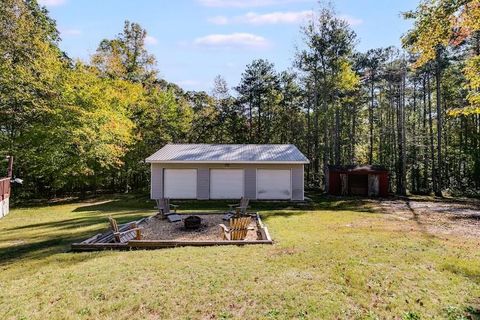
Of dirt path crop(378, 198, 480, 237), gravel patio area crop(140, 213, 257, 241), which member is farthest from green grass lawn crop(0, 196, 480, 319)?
gravel patio area crop(140, 213, 257, 241)

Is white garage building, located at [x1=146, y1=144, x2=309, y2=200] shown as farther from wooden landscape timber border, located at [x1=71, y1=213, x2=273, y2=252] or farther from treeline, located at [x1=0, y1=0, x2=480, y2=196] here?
wooden landscape timber border, located at [x1=71, y1=213, x2=273, y2=252]

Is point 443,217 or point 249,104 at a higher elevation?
point 249,104

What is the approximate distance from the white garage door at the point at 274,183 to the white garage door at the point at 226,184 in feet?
3.76

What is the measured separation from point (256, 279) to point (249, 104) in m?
28.5

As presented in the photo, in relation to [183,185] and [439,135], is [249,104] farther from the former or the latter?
[439,135]

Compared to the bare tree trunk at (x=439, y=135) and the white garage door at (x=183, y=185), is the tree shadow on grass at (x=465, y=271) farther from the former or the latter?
the bare tree trunk at (x=439, y=135)

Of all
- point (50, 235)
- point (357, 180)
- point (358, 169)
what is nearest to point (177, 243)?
point (50, 235)

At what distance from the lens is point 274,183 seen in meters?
18.5

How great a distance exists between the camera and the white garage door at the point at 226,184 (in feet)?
60.8

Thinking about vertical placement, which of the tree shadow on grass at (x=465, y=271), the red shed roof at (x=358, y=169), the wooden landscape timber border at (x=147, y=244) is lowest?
the tree shadow on grass at (x=465, y=271)

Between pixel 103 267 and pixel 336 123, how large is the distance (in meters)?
24.5

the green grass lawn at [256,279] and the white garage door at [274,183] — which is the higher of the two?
the white garage door at [274,183]

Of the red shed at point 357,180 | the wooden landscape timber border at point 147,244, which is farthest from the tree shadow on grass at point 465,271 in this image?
the red shed at point 357,180

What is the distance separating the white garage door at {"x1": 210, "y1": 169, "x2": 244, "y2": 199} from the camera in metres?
18.5
